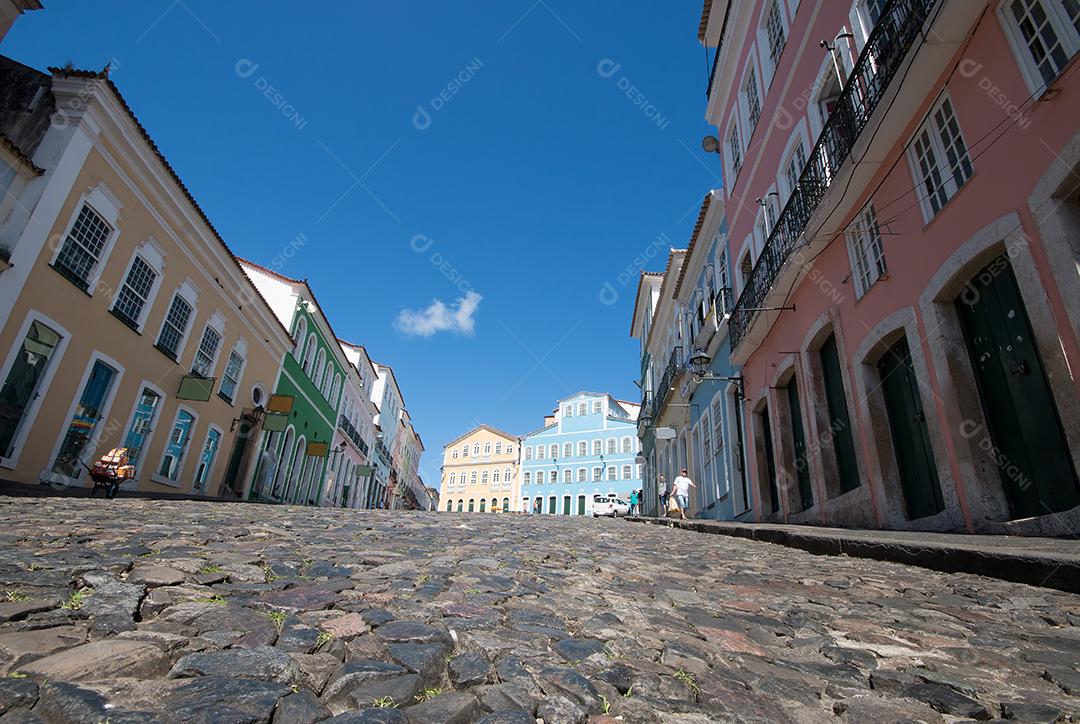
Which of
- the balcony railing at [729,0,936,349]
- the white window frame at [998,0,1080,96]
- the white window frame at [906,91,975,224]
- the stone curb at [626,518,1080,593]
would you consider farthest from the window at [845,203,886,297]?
the stone curb at [626,518,1080,593]

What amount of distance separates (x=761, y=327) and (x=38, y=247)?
44.5 feet

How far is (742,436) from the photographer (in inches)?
549

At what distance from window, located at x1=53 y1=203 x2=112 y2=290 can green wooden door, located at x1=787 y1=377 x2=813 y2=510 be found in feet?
46.3

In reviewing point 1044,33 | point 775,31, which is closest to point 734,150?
point 775,31

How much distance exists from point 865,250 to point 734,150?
27.5 ft

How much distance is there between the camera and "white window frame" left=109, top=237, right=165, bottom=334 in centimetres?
1259

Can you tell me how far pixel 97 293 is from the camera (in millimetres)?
11648

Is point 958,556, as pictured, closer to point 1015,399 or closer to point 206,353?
point 1015,399

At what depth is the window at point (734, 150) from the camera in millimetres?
14948

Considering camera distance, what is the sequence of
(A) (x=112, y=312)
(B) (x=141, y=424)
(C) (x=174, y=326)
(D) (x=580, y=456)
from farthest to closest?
1. (D) (x=580, y=456)
2. (C) (x=174, y=326)
3. (B) (x=141, y=424)
4. (A) (x=112, y=312)

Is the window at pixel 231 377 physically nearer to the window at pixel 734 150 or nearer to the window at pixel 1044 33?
the window at pixel 734 150

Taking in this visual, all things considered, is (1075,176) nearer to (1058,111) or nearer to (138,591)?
(1058,111)

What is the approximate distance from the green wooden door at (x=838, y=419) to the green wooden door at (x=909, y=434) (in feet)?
2.86

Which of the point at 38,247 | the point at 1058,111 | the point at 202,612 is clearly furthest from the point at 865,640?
the point at 38,247
